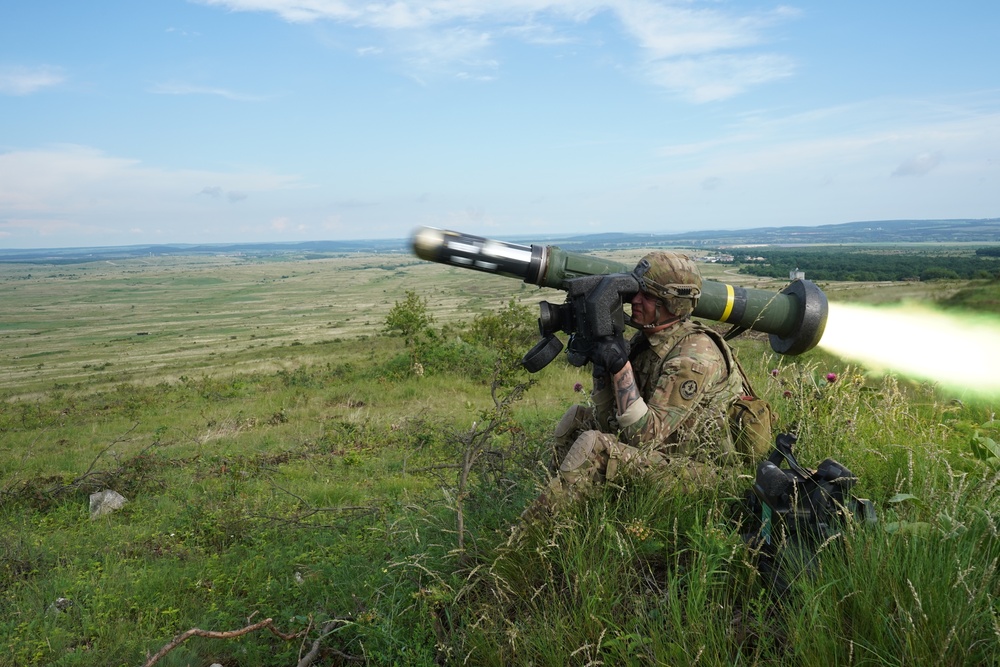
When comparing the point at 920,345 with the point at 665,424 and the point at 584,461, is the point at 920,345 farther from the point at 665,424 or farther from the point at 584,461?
the point at 584,461

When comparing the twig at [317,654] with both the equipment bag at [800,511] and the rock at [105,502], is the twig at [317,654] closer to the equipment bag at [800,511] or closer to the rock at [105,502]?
the equipment bag at [800,511]

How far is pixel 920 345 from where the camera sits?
5.44 metres

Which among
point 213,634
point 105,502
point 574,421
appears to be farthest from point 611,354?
point 105,502

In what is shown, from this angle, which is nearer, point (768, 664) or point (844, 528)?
point (768, 664)

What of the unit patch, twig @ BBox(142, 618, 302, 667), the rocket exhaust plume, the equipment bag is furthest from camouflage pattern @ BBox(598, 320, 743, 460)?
twig @ BBox(142, 618, 302, 667)

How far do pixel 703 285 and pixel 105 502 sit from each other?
7741 mm

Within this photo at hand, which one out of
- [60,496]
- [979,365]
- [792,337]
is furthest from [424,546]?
[60,496]

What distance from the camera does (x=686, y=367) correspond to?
149 inches

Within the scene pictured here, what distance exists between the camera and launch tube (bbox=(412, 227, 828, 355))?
429 centimetres

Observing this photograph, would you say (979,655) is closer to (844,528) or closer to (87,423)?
(844,528)

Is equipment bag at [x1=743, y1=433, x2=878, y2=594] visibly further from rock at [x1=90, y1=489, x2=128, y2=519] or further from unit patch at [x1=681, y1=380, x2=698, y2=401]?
rock at [x1=90, y1=489, x2=128, y2=519]

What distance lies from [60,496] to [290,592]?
18.4ft

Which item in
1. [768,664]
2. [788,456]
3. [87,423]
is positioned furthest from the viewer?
[87,423]

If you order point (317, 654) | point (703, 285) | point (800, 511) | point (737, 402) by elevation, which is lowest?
point (317, 654)
